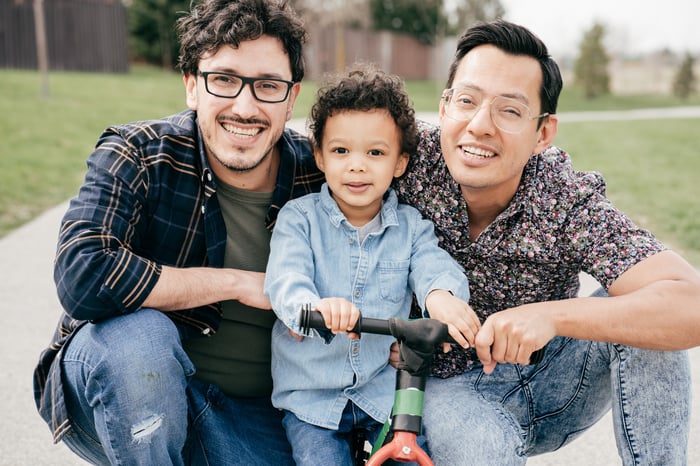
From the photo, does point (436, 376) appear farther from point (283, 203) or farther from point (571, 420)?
point (283, 203)

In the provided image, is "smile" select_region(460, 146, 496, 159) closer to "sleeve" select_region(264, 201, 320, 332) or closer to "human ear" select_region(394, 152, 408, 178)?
"human ear" select_region(394, 152, 408, 178)

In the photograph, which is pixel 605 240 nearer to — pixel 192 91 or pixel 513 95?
pixel 513 95

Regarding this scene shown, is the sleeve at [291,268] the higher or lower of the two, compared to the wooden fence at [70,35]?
lower

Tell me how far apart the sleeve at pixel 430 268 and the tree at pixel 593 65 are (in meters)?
29.3

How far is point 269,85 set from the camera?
266 cm

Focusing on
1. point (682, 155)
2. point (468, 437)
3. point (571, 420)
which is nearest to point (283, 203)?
point (468, 437)

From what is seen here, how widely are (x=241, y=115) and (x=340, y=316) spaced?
3.08ft

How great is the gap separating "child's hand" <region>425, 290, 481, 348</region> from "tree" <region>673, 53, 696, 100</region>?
34.1 meters

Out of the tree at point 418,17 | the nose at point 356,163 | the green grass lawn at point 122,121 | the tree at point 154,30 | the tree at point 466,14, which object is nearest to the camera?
the nose at point 356,163

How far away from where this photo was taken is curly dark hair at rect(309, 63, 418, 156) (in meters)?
2.54

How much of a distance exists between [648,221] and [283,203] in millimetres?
6141

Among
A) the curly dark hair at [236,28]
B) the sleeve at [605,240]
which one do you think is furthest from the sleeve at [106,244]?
the sleeve at [605,240]

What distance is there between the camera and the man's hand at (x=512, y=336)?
213cm

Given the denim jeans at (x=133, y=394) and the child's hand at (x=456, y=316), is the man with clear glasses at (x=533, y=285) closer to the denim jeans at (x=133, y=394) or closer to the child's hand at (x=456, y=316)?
the child's hand at (x=456, y=316)
